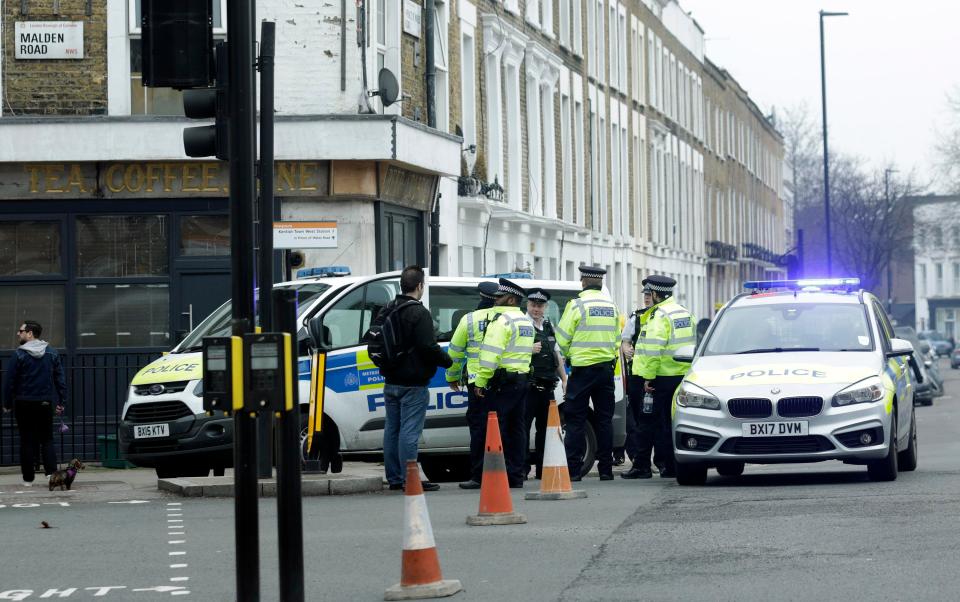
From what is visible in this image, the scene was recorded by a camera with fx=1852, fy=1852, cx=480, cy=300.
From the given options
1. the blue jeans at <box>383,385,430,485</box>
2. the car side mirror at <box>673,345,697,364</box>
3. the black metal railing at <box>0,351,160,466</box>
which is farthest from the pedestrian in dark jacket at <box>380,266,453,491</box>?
the black metal railing at <box>0,351,160,466</box>

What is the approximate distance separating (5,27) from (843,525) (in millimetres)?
15277

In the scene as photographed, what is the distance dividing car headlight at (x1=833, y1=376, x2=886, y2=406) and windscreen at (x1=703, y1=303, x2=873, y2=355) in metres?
0.94

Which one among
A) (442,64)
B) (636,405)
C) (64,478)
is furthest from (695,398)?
(442,64)

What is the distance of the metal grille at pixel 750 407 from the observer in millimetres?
14564

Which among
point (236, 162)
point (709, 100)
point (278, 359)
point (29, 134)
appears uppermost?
point (709, 100)

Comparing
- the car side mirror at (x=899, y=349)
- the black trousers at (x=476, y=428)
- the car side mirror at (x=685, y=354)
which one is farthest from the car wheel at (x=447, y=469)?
the car side mirror at (x=899, y=349)

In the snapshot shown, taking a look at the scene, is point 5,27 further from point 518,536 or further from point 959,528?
point 959,528

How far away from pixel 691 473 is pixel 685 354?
3.50ft

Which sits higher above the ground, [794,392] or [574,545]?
[794,392]

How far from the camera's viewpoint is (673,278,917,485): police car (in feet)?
47.7

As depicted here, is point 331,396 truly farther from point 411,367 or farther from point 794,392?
point 794,392

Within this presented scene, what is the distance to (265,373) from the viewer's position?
25.3 feet

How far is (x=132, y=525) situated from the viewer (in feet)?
43.6

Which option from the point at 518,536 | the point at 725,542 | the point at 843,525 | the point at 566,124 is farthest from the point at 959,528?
the point at 566,124
